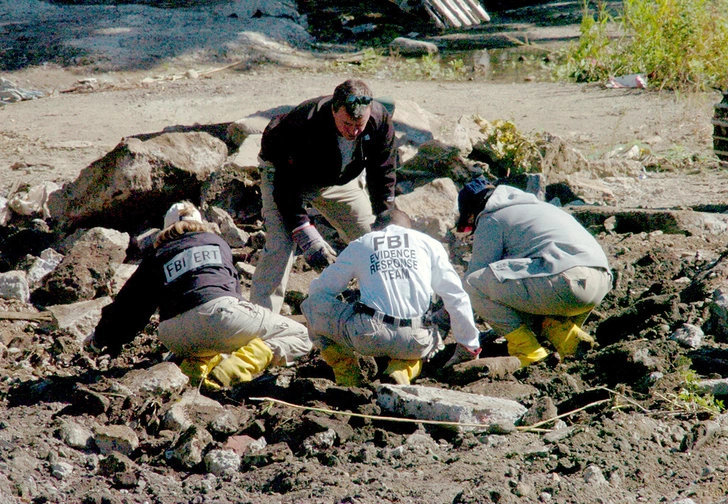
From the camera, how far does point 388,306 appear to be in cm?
450

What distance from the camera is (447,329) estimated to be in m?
5.57

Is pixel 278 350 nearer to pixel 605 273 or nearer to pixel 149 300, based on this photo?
pixel 149 300

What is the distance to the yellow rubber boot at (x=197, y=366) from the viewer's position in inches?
189

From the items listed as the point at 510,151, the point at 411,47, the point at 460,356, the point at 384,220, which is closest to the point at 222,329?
the point at 384,220

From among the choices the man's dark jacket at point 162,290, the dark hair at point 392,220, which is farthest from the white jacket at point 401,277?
the man's dark jacket at point 162,290

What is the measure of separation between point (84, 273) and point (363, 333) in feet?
8.69

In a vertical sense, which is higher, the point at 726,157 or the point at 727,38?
the point at 727,38

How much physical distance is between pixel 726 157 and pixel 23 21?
454 inches

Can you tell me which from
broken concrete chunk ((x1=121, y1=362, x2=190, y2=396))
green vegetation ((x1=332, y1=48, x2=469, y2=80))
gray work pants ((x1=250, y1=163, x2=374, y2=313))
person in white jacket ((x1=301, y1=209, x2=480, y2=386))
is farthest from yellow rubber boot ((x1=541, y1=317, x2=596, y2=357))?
green vegetation ((x1=332, y1=48, x2=469, y2=80))

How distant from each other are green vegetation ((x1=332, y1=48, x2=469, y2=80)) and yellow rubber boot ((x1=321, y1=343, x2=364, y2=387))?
28.0 feet

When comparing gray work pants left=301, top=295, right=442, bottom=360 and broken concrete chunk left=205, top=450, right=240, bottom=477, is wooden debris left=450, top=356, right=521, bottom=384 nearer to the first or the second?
gray work pants left=301, top=295, right=442, bottom=360

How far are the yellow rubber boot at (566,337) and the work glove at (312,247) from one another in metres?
1.38

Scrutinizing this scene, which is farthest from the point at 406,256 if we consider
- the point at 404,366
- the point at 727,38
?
the point at 727,38

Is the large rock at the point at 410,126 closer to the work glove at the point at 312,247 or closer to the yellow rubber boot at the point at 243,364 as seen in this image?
the work glove at the point at 312,247
